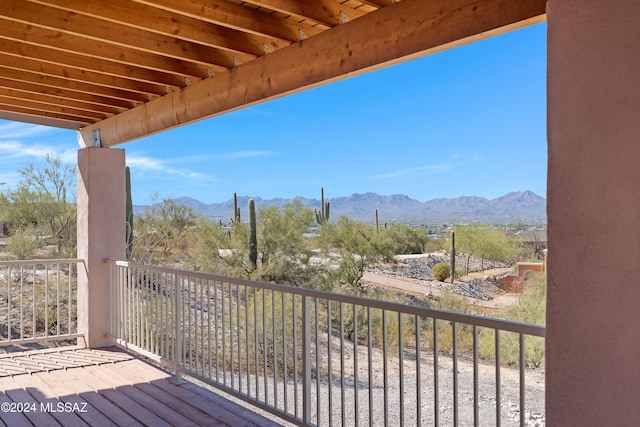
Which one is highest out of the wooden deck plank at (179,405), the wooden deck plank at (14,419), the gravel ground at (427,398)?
the wooden deck plank at (14,419)

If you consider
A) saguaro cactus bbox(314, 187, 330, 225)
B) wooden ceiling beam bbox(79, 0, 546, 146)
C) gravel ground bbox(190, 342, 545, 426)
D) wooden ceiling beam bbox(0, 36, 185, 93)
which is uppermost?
→ wooden ceiling beam bbox(0, 36, 185, 93)

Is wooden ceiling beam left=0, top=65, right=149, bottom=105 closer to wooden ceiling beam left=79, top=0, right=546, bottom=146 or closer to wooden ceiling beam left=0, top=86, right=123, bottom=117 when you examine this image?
wooden ceiling beam left=0, top=86, right=123, bottom=117

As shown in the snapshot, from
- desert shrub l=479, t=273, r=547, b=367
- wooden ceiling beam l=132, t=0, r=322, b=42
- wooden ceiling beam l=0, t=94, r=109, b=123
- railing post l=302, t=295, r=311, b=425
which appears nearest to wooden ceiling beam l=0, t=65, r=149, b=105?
wooden ceiling beam l=0, t=94, r=109, b=123

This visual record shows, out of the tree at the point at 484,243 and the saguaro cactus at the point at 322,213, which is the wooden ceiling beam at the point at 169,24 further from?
the tree at the point at 484,243

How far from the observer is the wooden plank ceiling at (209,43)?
230 cm

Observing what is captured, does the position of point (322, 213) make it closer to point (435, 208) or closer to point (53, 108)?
point (435, 208)

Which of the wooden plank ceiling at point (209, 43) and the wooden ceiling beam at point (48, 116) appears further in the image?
the wooden ceiling beam at point (48, 116)

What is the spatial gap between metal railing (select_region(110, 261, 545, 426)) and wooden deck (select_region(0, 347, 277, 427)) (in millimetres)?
143

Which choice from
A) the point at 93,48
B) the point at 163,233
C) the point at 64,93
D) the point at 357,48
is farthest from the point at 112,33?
the point at 163,233

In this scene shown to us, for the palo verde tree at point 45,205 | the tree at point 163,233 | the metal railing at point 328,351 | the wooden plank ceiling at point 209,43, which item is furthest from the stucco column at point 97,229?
the tree at point 163,233

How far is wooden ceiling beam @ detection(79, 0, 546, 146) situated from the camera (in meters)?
2.07

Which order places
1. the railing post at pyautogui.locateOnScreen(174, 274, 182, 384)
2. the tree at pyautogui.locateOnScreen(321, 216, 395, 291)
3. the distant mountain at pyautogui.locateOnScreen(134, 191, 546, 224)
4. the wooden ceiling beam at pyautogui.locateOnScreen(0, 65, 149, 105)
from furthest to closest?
1. the distant mountain at pyautogui.locateOnScreen(134, 191, 546, 224)
2. the tree at pyautogui.locateOnScreen(321, 216, 395, 291)
3. the railing post at pyautogui.locateOnScreen(174, 274, 182, 384)
4. the wooden ceiling beam at pyautogui.locateOnScreen(0, 65, 149, 105)

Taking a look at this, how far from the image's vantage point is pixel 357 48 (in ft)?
8.50

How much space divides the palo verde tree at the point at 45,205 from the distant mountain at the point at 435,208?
4542mm
